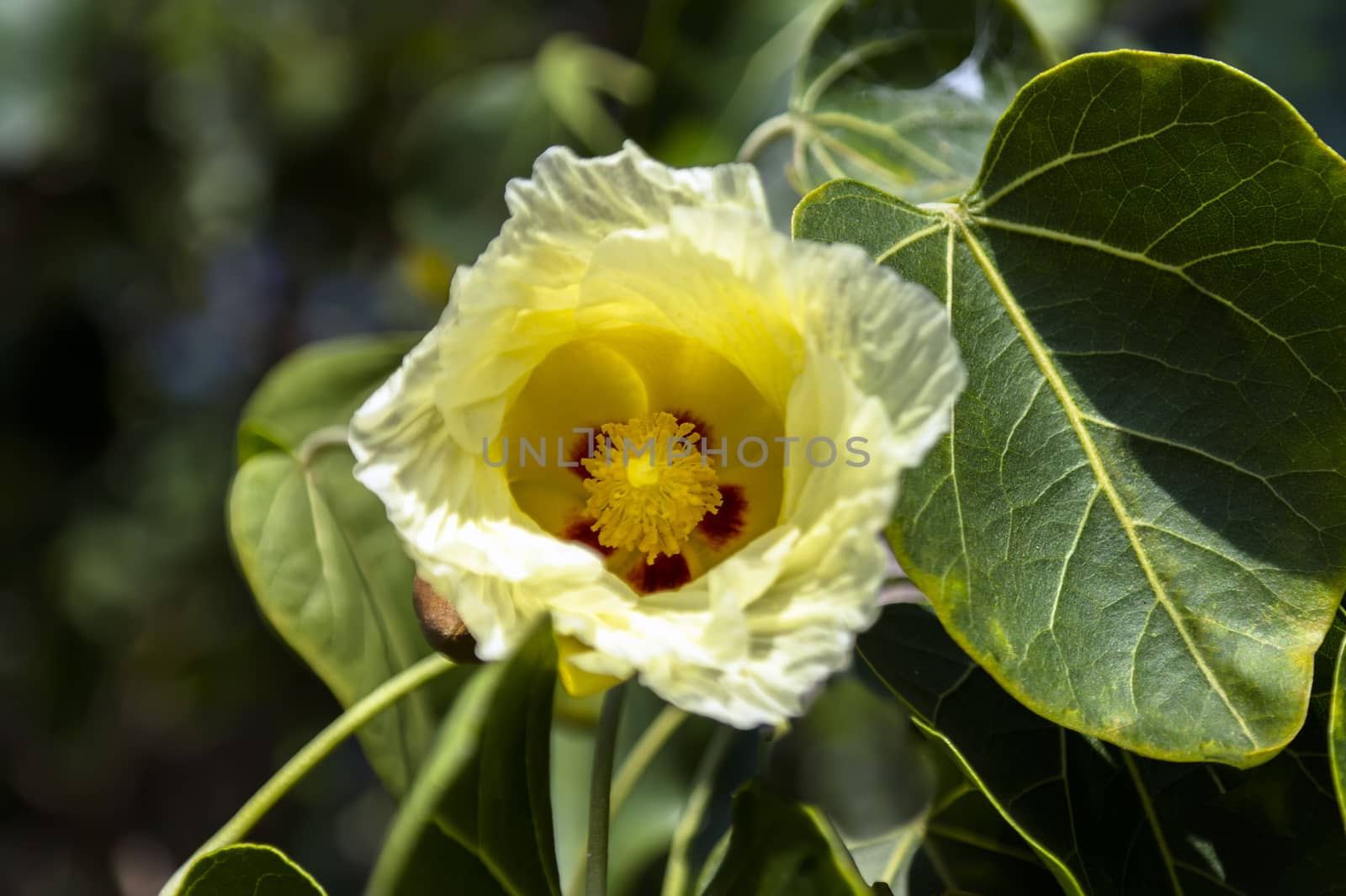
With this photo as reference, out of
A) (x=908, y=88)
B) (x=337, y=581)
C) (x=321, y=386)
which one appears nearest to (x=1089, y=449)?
(x=908, y=88)

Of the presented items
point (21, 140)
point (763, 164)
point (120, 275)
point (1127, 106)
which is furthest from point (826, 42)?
point (120, 275)

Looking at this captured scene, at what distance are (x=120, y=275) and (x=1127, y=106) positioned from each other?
2.69 metres

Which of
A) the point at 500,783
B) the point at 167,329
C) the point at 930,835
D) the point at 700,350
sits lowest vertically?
the point at 167,329

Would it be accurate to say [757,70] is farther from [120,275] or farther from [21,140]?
[120,275]

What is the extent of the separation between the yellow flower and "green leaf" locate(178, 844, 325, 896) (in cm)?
22

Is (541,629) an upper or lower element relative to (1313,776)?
upper

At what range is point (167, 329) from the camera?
3.35 m

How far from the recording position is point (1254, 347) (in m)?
0.84

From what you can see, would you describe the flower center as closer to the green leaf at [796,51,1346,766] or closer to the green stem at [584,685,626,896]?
the green stem at [584,685,626,896]

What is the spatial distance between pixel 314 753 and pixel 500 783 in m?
0.20

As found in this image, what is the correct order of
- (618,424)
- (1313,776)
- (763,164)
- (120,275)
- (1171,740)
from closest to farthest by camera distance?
(1171,740) < (1313,776) < (618,424) < (763,164) < (120,275)

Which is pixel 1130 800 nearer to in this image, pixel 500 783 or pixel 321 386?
pixel 500 783

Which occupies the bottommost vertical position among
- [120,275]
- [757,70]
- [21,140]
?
[120,275]

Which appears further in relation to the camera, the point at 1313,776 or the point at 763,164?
the point at 763,164
